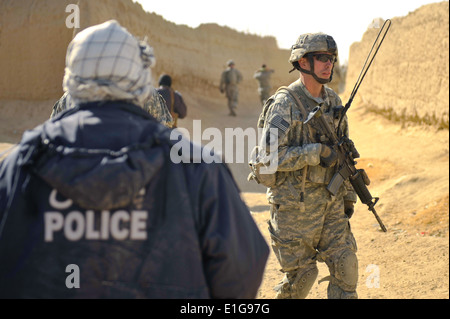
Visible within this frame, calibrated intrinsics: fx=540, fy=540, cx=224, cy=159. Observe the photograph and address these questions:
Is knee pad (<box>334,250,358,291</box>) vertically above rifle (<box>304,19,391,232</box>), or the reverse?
rifle (<box>304,19,391,232</box>)

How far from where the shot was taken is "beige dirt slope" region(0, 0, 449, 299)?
220 inches

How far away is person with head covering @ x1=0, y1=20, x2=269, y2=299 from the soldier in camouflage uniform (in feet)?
6.49

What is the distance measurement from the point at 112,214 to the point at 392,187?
25.5 ft

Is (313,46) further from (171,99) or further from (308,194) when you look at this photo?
(171,99)

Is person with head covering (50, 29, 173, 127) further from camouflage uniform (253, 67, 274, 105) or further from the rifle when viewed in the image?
camouflage uniform (253, 67, 274, 105)

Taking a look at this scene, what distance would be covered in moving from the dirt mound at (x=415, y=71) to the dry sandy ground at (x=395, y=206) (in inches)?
13.8

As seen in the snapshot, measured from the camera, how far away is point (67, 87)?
71.3 inches

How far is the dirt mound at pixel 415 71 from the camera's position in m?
10.5

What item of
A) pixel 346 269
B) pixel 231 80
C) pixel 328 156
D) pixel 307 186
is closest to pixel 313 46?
pixel 328 156

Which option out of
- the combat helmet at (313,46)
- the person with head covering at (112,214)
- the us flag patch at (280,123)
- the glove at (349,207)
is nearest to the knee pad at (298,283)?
the glove at (349,207)

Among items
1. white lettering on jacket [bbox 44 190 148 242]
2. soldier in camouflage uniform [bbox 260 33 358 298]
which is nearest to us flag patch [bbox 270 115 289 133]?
soldier in camouflage uniform [bbox 260 33 358 298]

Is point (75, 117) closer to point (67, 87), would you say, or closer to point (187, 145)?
point (67, 87)

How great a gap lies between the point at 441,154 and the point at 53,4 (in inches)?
354
